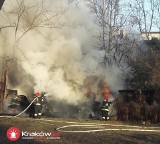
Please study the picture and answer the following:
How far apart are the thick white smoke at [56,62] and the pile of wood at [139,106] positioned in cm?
136

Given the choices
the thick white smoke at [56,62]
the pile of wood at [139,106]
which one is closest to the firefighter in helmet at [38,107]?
the thick white smoke at [56,62]

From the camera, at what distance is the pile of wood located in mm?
14891

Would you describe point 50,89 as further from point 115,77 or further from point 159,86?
point 159,86

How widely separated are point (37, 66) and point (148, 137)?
7220 mm

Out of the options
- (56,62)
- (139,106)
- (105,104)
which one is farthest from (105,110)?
(56,62)

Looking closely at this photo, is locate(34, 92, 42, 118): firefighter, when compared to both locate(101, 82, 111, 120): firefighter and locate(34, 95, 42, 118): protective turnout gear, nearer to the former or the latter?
locate(34, 95, 42, 118): protective turnout gear

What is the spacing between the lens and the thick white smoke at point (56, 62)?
16.1 m

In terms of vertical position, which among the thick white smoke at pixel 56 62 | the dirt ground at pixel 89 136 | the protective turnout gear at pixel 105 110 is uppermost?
the thick white smoke at pixel 56 62

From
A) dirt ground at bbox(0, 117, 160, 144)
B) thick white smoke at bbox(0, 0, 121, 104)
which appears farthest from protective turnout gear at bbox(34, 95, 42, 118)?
dirt ground at bbox(0, 117, 160, 144)

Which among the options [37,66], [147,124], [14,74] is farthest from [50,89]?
[147,124]

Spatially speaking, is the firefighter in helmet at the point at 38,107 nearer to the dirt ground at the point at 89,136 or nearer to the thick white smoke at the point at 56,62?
the thick white smoke at the point at 56,62

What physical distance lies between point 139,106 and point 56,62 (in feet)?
14.9

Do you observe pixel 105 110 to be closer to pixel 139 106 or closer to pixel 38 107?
pixel 139 106

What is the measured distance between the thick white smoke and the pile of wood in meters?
1.36
